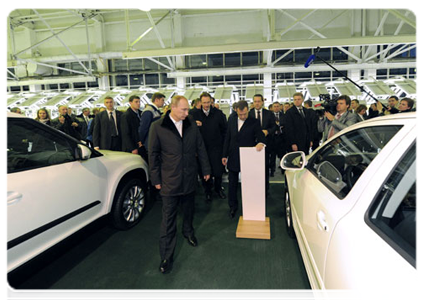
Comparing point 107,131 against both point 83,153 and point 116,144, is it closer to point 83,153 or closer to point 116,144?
point 116,144

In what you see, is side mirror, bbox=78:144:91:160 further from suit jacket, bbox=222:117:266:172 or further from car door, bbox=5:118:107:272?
suit jacket, bbox=222:117:266:172

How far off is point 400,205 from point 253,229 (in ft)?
6.88

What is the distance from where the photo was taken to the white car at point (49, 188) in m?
1.89

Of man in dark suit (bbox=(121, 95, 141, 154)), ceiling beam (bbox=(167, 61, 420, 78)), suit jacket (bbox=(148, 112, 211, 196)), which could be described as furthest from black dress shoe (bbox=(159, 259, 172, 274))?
ceiling beam (bbox=(167, 61, 420, 78))

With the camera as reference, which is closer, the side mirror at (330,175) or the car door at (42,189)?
the side mirror at (330,175)

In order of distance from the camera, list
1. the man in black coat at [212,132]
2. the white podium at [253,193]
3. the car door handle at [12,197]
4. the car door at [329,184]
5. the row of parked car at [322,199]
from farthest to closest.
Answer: the man in black coat at [212,132]
the white podium at [253,193]
the car door handle at [12,197]
the car door at [329,184]
the row of parked car at [322,199]

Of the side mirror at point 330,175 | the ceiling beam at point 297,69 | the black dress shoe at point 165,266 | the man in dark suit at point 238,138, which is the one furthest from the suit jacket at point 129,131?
the ceiling beam at point 297,69

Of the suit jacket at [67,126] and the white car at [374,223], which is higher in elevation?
the suit jacket at [67,126]

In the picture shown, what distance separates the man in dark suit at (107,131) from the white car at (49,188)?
1595 millimetres

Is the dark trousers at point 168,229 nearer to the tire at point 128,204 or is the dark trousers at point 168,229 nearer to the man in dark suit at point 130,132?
the tire at point 128,204

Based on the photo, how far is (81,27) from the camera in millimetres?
15969

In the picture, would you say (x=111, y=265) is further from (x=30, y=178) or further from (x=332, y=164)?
(x=332, y=164)

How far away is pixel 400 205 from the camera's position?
3.65 feet

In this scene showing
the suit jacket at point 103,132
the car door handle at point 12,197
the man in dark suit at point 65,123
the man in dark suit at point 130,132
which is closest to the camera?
the car door handle at point 12,197
